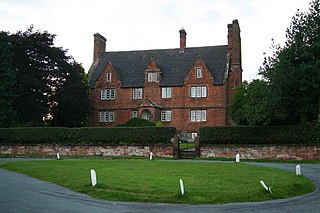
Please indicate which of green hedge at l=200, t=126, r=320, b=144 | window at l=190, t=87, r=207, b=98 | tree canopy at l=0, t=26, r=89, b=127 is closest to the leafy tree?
tree canopy at l=0, t=26, r=89, b=127

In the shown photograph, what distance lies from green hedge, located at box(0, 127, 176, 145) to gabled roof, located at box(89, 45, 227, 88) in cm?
1880

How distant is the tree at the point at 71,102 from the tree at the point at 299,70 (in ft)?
81.5

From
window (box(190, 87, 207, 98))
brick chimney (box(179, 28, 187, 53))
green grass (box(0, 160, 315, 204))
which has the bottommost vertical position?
green grass (box(0, 160, 315, 204))

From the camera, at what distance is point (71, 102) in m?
49.7

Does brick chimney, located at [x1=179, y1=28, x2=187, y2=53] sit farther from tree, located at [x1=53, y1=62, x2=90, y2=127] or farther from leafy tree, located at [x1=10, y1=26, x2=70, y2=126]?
leafy tree, located at [x1=10, y1=26, x2=70, y2=126]

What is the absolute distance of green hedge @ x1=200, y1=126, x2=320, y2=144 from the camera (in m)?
34.3

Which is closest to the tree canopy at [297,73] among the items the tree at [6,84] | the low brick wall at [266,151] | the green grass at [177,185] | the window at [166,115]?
the low brick wall at [266,151]

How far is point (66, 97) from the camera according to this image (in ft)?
161

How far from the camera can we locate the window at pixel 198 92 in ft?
181

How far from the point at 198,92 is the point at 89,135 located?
20.2 metres

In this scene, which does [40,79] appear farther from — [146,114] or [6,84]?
[146,114]

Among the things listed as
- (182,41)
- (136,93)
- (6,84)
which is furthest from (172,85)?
Answer: (6,84)

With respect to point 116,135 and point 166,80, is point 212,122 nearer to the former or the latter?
point 166,80

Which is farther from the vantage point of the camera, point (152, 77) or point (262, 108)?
point (152, 77)
